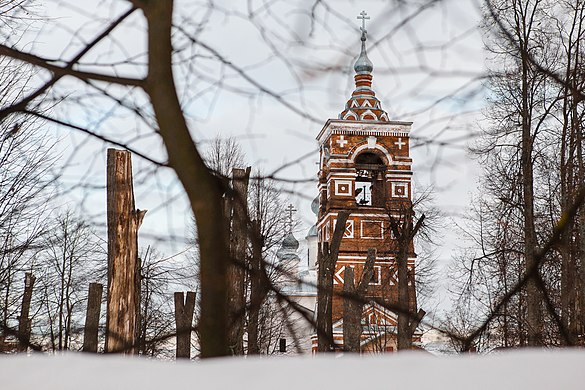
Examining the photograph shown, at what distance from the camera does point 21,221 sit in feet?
42.4

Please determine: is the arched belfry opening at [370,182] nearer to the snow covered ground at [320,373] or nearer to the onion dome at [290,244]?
the onion dome at [290,244]

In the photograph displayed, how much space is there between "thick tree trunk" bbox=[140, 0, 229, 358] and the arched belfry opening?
76.1ft

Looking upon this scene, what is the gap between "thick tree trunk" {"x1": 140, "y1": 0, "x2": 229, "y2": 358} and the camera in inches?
50.1

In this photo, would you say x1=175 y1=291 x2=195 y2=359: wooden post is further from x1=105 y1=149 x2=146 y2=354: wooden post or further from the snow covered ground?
the snow covered ground

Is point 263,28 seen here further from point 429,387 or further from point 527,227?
point 527,227

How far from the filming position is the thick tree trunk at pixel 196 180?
1272 millimetres

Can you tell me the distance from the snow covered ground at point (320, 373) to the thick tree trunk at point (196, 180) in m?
0.54

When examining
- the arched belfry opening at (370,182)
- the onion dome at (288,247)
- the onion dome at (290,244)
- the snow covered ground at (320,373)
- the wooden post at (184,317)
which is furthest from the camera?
the arched belfry opening at (370,182)

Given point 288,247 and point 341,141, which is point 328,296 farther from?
point 341,141

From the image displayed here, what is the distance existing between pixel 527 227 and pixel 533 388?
9309mm

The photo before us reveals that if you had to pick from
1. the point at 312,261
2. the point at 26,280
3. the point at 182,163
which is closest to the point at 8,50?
the point at 182,163

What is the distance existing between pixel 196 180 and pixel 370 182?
2486 cm

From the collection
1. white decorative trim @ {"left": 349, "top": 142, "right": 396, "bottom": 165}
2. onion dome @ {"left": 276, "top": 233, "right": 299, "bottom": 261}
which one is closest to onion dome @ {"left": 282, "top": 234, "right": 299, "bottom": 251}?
onion dome @ {"left": 276, "top": 233, "right": 299, "bottom": 261}

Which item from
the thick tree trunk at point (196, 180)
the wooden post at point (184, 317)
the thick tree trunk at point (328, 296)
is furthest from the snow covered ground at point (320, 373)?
the wooden post at point (184, 317)
